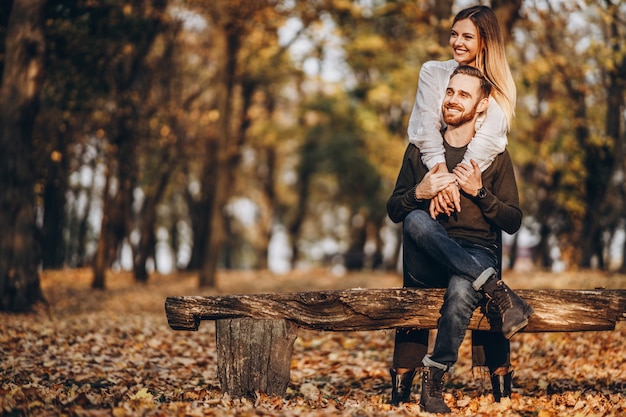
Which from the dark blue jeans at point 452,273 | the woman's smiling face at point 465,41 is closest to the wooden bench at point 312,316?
the dark blue jeans at point 452,273

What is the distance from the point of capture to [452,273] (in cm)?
508

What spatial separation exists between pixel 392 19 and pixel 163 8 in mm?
9862

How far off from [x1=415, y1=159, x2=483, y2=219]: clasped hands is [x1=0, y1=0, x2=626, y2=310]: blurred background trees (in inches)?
284

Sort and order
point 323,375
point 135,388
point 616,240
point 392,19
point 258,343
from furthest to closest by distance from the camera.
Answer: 1. point 616,240
2. point 392,19
3. point 323,375
4. point 135,388
5. point 258,343

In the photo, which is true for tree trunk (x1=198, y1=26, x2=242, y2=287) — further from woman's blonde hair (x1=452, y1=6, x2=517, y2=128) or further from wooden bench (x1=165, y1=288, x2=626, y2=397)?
woman's blonde hair (x1=452, y1=6, x2=517, y2=128)

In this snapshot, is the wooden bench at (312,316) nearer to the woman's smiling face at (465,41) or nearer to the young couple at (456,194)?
the young couple at (456,194)

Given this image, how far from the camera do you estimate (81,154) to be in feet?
69.7

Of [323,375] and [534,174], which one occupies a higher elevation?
[534,174]

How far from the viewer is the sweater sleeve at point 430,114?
17.7 feet

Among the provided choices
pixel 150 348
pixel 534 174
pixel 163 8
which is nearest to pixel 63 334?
pixel 150 348

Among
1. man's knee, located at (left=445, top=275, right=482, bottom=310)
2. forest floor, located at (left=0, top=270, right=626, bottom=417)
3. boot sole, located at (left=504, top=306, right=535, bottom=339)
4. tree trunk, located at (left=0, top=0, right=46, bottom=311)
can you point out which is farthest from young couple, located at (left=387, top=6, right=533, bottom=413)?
tree trunk, located at (left=0, top=0, right=46, bottom=311)

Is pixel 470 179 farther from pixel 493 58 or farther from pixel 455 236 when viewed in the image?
pixel 493 58

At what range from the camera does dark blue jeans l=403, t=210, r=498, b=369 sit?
5.00m

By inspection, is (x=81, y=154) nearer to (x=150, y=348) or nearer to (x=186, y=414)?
(x=150, y=348)
